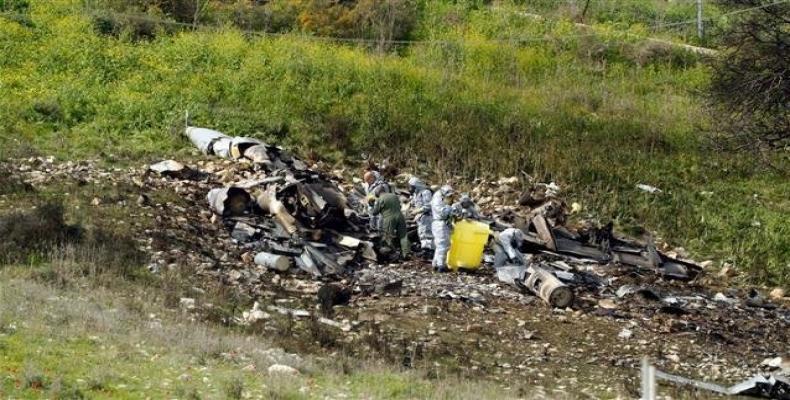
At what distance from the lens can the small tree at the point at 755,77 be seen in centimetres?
1811

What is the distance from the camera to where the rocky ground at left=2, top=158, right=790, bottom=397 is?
10617 mm

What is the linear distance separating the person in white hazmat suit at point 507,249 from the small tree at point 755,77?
20.0 feet

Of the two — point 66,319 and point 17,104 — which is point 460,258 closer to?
point 66,319

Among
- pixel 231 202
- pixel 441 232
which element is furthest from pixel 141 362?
pixel 231 202

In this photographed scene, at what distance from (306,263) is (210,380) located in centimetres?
576

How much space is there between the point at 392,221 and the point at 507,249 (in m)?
1.72

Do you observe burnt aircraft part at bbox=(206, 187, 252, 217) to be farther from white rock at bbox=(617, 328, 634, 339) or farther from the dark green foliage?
white rock at bbox=(617, 328, 634, 339)

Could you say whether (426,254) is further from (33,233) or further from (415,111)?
(415,111)

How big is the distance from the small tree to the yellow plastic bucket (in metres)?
6.58

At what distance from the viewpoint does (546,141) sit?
2141cm

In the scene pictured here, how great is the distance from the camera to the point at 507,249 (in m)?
14.3

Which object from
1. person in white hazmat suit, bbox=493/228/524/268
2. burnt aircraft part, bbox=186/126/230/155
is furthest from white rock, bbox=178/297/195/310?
burnt aircraft part, bbox=186/126/230/155

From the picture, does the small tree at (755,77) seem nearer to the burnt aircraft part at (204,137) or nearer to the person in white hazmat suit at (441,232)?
the person in white hazmat suit at (441,232)

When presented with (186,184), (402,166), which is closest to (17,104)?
(186,184)
